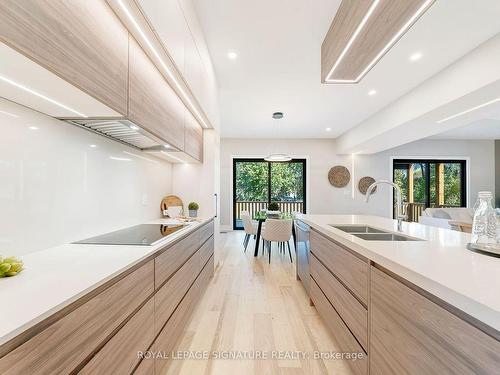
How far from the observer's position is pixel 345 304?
162cm

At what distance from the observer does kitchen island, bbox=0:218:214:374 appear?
630 mm

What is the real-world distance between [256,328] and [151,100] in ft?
6.85

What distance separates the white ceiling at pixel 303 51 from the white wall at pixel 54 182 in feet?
5.43

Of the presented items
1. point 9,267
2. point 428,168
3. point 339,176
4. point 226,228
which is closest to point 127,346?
point 9,267

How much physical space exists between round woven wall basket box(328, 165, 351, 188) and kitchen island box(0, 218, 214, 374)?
6.32m

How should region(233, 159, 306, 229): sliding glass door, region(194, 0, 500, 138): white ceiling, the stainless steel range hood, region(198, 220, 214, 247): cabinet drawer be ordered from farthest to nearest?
region(233, 159, 306, 229): sliding glass door < region(198, 220, 214, 247): cabinet drawer < region(194, 0, 500, 138): white ceiling < the stainless steel range hood

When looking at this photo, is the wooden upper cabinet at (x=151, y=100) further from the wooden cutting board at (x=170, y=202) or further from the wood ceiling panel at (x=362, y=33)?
the wood ceiling panel at (x=362, y=33)

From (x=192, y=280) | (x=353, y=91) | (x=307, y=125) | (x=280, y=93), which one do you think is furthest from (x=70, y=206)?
(x=307, y=125)

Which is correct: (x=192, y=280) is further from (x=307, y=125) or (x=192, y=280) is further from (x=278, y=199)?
(x=278, y=199)

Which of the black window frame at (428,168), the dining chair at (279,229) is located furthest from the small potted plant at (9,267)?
the black window frame at (428,168)

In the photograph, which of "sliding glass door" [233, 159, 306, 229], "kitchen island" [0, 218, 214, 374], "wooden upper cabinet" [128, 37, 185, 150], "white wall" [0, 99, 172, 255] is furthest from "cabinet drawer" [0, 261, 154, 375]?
"sliding glass door" [233, 159, 306, 229]

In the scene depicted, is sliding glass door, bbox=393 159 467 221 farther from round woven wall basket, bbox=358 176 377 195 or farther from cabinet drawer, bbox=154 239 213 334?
cabinet drawer, bbox=154 239 213 334

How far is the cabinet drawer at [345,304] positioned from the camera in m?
1.36

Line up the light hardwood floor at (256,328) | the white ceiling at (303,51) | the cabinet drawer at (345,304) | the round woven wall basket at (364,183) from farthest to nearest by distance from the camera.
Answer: the round woven wall basket at (364,183)
the white ceiling at (303,51)
the light hardwood floor at (256,328)
the cabinet drawer at (345,304)
